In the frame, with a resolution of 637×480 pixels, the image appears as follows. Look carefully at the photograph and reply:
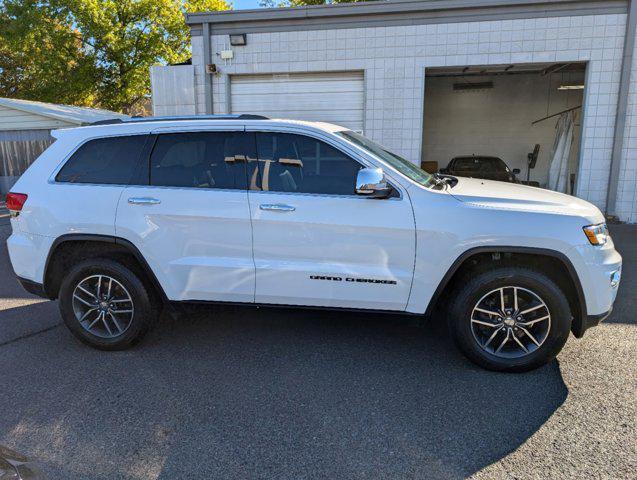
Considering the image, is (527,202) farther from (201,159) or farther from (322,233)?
(201,159)

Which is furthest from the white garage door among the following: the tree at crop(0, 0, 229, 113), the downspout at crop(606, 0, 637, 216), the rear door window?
the tree at crop(0, 0, 229, 113)

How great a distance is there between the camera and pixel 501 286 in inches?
139

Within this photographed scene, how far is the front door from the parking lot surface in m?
0.61

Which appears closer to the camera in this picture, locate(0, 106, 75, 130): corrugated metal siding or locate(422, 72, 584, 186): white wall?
locate(0, 106, 75, 130): corrugated metal siding

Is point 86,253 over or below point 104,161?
→ below

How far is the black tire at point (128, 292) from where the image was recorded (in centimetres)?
398

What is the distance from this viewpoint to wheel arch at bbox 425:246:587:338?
3.41m

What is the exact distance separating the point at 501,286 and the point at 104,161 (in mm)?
3428

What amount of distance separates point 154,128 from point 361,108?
7.10m

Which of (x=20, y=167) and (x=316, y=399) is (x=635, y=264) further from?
(x=20, y=167)

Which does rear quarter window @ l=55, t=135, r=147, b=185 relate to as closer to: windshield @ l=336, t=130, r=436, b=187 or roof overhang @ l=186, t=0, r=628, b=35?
windshield @ l=336, t=130, r=436, b=187

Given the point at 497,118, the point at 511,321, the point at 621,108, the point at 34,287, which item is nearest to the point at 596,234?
the point at 511,321

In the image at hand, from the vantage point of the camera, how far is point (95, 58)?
86.4 feet

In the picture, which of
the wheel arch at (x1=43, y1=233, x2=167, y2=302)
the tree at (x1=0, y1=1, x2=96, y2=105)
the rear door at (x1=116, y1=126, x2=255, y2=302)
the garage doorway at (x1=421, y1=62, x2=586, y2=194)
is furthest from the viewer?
the tree at (x1=0, y1=1, x2=96, y2=105)
